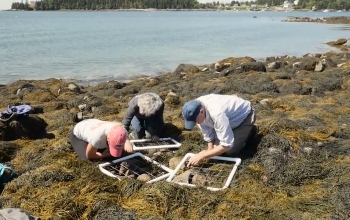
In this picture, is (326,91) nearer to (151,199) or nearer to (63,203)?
(151,199)

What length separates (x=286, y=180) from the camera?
4.93 metres

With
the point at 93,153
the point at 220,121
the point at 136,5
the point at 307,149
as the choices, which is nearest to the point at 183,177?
the point at 220,121

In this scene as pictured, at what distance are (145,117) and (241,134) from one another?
1711 mm

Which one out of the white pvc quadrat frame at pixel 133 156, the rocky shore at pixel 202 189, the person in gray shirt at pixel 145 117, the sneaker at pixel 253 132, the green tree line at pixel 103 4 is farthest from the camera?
the green tree line at pixel 103 4

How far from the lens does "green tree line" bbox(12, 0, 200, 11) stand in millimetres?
148500

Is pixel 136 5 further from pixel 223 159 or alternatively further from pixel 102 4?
pixel 223 159

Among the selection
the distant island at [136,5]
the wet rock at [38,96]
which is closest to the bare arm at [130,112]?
the wet rock at [38,96]

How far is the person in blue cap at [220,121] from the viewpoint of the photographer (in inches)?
184

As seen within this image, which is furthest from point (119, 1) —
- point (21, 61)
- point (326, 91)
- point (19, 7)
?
point (326, 91)

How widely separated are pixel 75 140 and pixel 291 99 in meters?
5.97

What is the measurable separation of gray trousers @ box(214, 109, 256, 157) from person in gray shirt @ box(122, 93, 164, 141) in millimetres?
1382

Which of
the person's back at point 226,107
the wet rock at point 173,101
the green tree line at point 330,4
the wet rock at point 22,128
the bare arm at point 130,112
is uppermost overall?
the green tree line at point 330,4

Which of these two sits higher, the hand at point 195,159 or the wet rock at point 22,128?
the hand at point 195,159

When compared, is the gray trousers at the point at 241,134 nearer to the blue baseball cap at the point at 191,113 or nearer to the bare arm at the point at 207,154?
the bare arm at the point at 207,154
